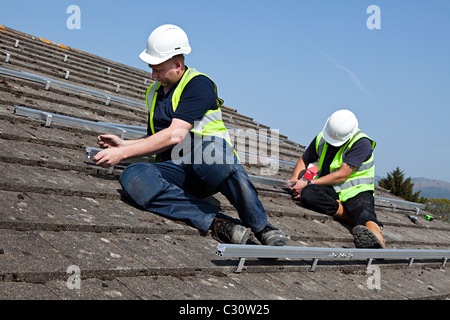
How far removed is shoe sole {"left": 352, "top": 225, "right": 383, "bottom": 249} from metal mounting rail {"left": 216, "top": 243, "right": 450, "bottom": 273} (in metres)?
0.20

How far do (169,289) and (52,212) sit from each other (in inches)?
32.2

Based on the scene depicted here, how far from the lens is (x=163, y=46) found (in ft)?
11.4

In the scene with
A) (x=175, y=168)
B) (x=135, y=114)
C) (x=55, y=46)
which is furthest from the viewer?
(x=55, y=46)

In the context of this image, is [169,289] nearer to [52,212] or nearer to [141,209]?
[52,212]

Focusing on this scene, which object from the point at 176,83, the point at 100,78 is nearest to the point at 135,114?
the point at 100,78

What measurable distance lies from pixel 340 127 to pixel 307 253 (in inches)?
82.4

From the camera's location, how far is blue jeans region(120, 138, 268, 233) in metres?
3.21

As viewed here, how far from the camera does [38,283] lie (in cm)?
194

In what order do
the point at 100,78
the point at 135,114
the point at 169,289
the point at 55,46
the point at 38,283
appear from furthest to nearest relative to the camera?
1. the point at 55,46
2. the point at 100,78
3. the point at 135,114
4. the point at 169,289
5. the point at 38,283

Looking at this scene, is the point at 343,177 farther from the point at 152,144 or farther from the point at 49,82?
the point at 49,82

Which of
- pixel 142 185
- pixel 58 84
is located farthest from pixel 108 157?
pixel 58 84

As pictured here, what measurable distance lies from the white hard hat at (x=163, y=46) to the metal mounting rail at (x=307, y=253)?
1532 mm

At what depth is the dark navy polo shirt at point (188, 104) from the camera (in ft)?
11.1
